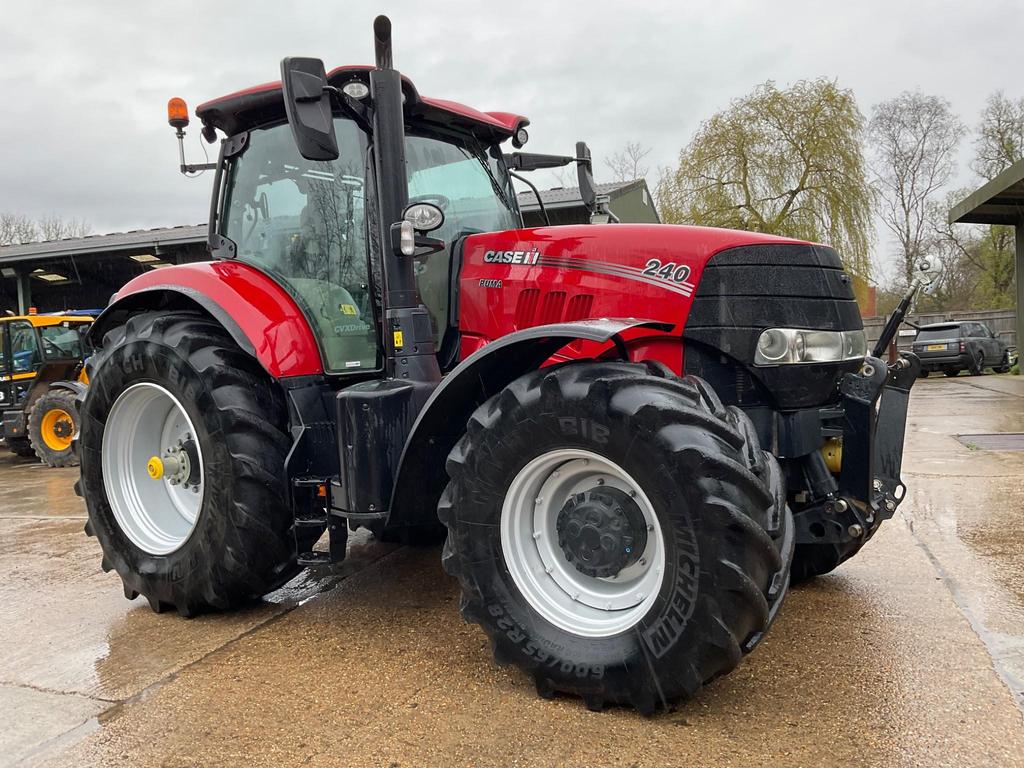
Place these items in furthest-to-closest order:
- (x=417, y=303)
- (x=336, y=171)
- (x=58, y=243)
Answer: (x=58, y=243), (x=336, y=171), (x=417, y=303)

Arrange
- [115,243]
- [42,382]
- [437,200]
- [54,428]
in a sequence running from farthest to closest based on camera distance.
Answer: [115,243] → [42,382] → [54,428] → [437,200]

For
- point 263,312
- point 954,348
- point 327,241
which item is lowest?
point 954,348

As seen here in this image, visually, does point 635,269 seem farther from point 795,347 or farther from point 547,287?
point 795,347

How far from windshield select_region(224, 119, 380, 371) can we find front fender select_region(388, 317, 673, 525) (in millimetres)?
699

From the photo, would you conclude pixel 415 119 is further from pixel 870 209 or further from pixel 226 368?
pixel 870 209

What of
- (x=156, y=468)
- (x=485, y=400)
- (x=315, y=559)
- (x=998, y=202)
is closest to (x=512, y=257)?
(x=485, y=400)

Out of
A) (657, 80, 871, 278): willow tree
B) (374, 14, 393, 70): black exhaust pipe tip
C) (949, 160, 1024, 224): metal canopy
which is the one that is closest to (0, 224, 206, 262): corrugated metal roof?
(657, 80, 871, 278): willow tree

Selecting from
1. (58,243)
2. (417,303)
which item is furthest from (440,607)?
(58,243)

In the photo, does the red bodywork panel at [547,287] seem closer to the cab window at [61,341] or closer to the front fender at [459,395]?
the front fender at [459,395]

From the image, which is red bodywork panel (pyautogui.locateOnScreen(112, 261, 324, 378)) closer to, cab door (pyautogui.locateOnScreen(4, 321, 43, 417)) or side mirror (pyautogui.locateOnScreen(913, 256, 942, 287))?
side mirror (pyautogui.locateOnScreen(913, 256, 942, 287))

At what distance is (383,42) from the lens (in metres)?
3.41

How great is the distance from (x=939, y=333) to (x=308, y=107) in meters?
20.4

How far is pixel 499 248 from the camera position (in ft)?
12.1

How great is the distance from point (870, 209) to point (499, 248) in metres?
20.2
